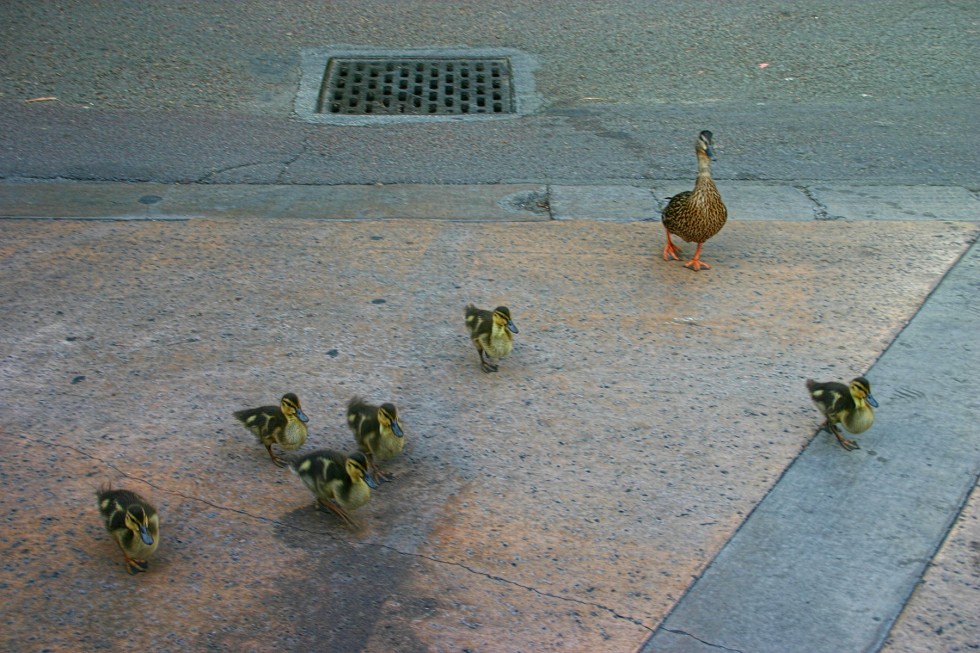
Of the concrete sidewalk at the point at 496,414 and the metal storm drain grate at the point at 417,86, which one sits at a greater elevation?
the metal storm drain grate at the point at 417,86

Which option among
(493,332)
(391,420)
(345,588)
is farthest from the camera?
(493,332)

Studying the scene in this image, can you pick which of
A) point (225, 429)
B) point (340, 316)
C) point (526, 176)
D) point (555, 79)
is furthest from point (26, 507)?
point (555, 79)

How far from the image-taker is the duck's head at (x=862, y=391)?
4.82 metres

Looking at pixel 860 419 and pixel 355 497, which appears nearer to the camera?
pixel 355 497

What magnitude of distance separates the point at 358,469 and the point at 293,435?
1.70 feet

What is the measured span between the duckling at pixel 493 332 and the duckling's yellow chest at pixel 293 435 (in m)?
1.10

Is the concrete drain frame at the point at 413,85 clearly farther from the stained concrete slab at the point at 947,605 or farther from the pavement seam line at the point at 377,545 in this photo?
the stained concrete slab at the point at 947,605

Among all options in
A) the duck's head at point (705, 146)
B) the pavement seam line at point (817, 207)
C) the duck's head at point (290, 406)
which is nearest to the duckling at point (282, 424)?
the duck's head at point (290, 406)

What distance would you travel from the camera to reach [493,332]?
5359 millimetres

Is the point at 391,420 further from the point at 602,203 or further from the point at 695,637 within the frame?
the point at 602,203

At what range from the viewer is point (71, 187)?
7.50 metres

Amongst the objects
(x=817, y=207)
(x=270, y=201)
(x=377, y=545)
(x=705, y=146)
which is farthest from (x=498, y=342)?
(x=817, y=207)

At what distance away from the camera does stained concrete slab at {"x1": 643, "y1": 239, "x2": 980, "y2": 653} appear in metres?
3.89

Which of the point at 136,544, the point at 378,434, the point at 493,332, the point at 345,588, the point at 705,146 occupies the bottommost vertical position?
the point at 345,588
